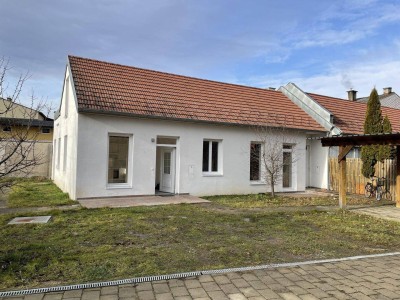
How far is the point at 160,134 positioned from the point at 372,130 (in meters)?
10.1

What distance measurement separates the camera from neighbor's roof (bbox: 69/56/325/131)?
1366cm

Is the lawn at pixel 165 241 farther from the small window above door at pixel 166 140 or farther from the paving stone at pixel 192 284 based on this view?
the small window above door at pixel 166 140

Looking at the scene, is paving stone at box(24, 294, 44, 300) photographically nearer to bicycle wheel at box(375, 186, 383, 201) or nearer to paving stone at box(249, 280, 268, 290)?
paving stone at box(249, 280, 268, 290)

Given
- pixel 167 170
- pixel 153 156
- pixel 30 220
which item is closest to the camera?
pixel 30 220

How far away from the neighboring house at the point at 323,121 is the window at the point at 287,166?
255 cm

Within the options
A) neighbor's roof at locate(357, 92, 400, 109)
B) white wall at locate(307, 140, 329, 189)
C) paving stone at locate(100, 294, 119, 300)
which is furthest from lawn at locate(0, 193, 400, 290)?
neighbor's roof at locate(357, 92, 400, 109)

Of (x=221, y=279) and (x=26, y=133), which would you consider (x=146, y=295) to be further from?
(x=26, y=133)

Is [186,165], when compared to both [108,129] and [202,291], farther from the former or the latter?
[202,291]

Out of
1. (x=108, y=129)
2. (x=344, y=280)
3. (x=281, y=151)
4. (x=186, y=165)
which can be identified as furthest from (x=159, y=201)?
(x=344, y=280)

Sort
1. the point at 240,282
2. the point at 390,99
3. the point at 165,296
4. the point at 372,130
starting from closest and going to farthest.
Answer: the point at 165,296, the point at 240,282, the point at 372,130, the point at 390,99

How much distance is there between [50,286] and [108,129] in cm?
925

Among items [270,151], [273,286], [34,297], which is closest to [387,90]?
[270,151]

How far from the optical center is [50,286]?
4.55 m

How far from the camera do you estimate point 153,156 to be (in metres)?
14.1
